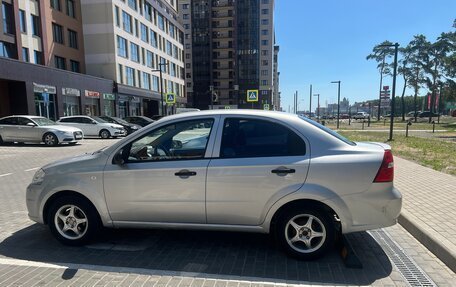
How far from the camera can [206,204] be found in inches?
151

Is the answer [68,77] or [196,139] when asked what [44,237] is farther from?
[68,77]

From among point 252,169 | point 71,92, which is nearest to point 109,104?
point 71,92

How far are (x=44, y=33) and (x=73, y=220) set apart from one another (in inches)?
1224

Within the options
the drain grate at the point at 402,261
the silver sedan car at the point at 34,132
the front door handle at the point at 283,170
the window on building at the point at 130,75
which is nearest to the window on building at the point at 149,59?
the window on building at the point at 130,75

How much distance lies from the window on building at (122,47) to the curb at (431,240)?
3845 cm

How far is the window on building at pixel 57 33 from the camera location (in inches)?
1252

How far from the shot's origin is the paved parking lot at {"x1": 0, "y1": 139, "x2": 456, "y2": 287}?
337 cm

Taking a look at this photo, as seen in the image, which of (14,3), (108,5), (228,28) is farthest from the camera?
(228,28)

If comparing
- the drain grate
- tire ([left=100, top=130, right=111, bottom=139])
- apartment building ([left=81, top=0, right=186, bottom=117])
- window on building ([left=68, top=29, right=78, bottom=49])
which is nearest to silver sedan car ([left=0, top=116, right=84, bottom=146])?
tire ([left=100, top=130, right=111, bottom=139])

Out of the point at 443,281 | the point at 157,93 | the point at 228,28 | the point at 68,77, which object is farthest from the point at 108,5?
the point at 228,28

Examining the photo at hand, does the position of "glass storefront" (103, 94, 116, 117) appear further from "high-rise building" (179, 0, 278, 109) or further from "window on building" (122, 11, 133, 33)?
"high-rise building" (179, 0, 278, 109)

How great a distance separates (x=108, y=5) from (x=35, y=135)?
24.6 metres

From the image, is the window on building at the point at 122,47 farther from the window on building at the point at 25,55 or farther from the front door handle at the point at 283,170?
the front door handle at the point at 283,170

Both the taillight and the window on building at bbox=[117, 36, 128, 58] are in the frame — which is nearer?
the taillight
